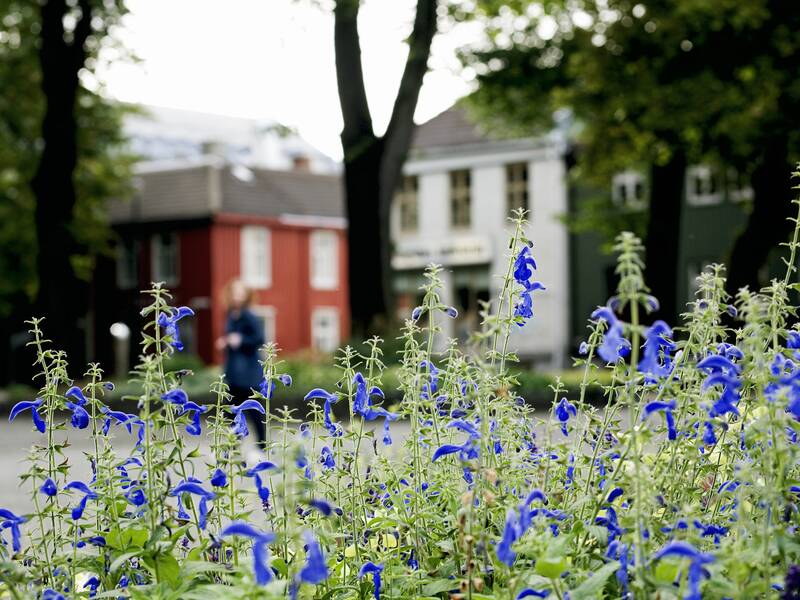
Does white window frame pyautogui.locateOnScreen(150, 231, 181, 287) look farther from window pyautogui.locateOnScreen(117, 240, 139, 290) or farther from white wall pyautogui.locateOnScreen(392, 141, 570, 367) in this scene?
white wall pyautogui.locateOnScreen(392, 141, 570, 367)

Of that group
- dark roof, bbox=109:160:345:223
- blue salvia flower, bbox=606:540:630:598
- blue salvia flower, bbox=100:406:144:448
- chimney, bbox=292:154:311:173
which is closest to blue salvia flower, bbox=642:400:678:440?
blue salvia flower, bbox=606:540:630:598

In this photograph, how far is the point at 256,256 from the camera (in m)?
43.3

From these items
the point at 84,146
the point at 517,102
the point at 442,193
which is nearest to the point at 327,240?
the point at 442,193

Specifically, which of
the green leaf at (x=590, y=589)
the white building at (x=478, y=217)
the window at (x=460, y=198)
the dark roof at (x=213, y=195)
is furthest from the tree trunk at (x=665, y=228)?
the dark roof at (x=213, y=195)

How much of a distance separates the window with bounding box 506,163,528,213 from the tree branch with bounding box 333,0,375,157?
20.1m

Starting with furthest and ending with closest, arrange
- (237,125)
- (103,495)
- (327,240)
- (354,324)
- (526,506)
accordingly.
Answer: (237,125)
(327,240)
(354,324)
(103,495)
(526,506)

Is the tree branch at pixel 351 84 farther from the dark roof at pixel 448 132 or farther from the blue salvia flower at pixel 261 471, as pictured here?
the dark roof at pixel 448 132

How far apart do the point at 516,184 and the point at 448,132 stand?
3.64m

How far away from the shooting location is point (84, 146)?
1206 inches

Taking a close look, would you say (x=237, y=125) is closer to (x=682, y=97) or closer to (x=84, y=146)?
(x=84, y=146)

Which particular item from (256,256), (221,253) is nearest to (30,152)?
(221,253)

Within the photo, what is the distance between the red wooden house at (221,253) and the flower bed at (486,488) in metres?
37.4

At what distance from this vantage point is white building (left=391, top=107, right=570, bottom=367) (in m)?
38.4

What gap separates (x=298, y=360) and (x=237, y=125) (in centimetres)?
5739
